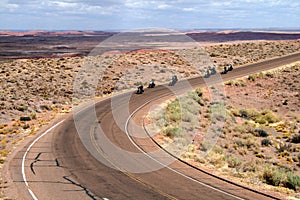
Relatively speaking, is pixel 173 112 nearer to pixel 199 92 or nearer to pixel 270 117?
pixel 199 92

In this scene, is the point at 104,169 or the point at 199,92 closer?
the point at 104,169

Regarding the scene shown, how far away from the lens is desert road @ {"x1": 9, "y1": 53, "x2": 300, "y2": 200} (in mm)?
16594

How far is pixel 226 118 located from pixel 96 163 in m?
20.3

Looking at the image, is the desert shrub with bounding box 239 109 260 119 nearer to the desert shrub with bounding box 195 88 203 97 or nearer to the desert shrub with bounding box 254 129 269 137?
the desert shrub with bounding box 195 88 203 97

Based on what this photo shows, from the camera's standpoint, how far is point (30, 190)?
16.7 metres

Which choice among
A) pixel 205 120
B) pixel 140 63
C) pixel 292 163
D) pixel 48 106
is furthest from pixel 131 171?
pixel 140 63

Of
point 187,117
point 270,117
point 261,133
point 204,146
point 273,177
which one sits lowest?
point 261,133

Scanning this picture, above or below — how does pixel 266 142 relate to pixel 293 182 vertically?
below

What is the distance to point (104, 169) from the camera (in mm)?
19969

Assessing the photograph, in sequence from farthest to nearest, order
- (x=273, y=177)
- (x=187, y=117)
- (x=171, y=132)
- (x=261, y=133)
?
(x=187, y=117) < (x=261, y=133) < (x=171, y=132) < (x=273, y=177)

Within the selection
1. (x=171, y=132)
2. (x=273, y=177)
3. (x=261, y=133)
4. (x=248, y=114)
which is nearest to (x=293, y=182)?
(x=273, y=177)

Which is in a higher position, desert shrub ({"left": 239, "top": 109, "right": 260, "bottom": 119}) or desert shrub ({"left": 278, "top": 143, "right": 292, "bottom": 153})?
desert shrub ({"left": 239, "top": 109, "right": 260, "bottom": 119})

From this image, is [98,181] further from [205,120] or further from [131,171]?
[205,120]

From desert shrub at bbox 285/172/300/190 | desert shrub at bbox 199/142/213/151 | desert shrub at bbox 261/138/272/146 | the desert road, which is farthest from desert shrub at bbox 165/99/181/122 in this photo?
desert shrub at bbox 285/172/300/190
